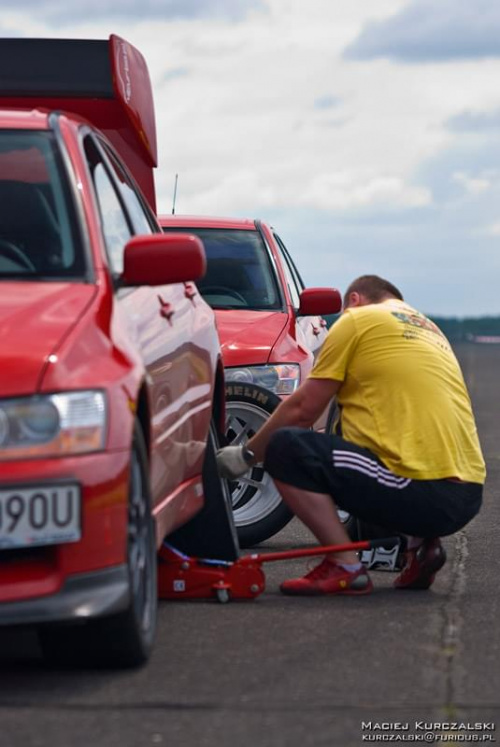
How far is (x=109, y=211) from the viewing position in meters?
6.43

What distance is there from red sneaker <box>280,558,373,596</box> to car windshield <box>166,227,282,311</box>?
11.3ft

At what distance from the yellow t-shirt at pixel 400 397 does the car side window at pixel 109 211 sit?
3.94 feet

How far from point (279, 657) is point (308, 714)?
0.88 meters

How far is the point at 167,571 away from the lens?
709cm

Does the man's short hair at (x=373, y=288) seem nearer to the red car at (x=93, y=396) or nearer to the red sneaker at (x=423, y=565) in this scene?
the red car at (x=93, y=396)

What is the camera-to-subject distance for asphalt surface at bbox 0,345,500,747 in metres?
4.67

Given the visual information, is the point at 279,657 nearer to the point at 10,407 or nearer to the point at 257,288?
the point at 10,407

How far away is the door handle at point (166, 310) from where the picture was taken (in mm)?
6504

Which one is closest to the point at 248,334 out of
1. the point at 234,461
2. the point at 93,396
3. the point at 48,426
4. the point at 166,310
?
the point at 234,461

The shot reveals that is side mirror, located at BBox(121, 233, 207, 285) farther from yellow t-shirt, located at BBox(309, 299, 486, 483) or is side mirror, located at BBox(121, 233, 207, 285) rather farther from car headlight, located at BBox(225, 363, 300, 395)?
car headlight, located at BBox(225, 363, 300, 395)

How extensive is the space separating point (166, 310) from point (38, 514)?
69.5 inches

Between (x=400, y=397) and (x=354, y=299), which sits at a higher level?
(x=354, y=299)

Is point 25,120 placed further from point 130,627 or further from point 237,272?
point 237,272

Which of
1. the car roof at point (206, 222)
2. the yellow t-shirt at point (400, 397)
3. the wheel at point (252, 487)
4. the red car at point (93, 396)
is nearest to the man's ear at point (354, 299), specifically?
the yellow t-shirt at point (400, 397)
